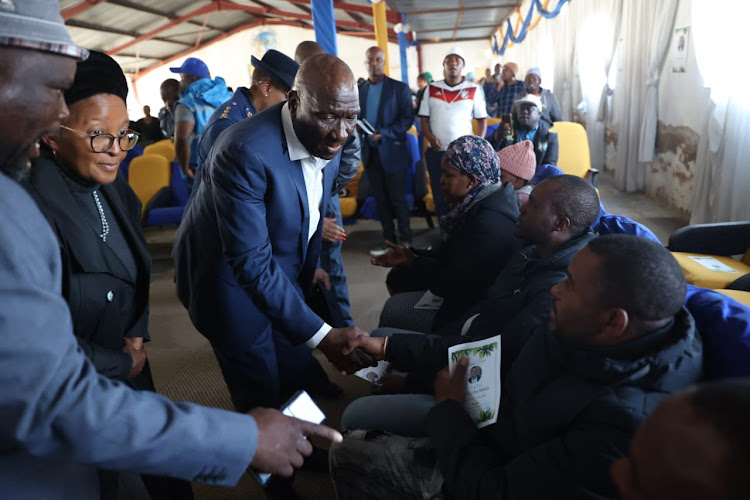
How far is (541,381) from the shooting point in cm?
111

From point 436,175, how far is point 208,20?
15.4 m

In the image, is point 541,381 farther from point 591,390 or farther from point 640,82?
point 640,82

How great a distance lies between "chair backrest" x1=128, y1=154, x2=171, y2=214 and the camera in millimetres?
5195

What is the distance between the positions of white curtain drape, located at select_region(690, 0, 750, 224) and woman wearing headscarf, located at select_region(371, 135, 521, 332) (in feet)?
9.87

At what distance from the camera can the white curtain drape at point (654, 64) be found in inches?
205

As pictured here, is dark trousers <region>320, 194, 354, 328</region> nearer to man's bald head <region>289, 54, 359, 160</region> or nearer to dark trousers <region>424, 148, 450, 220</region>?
man's bald head <region>289, 54, 359, 160</region>

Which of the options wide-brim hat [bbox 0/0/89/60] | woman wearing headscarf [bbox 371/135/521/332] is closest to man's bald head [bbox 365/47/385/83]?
woman wearing headscarf [bbox 371/135/521/332]

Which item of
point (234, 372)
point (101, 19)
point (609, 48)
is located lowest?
point (234, 372)

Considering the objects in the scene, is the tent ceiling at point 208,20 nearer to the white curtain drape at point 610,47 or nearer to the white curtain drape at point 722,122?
the white curtain drape at point 610,47

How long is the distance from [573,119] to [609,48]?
9.82 feet

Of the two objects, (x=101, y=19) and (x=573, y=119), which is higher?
(x=101, y=19)

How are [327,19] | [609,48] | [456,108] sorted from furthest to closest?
[609,48], [456,108], [327,19]

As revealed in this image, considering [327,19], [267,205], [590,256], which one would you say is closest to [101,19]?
[327,19]

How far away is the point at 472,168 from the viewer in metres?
2.14
